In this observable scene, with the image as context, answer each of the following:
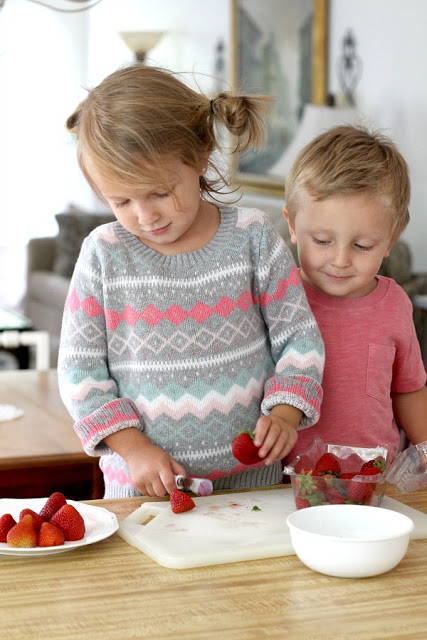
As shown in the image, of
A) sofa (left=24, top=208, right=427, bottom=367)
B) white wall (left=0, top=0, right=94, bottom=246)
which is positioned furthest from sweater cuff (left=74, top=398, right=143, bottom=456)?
white wall (left=0, top=0, right=94, bottom=246)

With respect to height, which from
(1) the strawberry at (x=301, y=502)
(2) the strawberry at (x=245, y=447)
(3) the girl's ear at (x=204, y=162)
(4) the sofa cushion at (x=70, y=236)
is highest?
(3) the girl's ear at (x=204, y=162)

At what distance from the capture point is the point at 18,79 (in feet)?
30.0

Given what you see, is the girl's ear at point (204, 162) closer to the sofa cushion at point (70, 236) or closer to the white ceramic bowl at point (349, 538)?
the white ceramic bowl at point (349, 538)

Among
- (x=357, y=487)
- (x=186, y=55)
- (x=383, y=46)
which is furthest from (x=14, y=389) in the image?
(x=186, y=55)

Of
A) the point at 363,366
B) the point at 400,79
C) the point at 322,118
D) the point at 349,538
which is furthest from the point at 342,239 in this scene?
the point at 322,118

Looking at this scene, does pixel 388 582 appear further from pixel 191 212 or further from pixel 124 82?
pixel 124 82

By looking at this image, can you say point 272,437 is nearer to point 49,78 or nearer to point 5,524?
point 5,524

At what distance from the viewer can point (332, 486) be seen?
3.71ft

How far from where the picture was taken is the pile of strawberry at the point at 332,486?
1129mm

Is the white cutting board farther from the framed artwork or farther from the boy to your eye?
the framed artwork

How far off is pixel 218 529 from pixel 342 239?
1.68ft

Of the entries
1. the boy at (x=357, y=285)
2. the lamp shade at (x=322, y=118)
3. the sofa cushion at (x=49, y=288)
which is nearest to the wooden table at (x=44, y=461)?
the boy at (x=357, y=285)

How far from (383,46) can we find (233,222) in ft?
12.0

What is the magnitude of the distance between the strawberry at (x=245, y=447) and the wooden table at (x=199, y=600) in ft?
0.53
